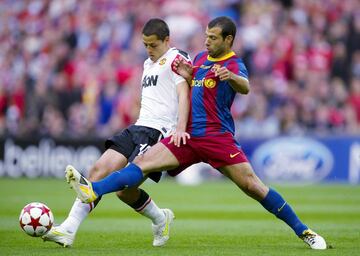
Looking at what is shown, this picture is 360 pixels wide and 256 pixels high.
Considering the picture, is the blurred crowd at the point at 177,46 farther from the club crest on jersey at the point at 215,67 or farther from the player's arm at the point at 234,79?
the player's arm at the point at 234,79

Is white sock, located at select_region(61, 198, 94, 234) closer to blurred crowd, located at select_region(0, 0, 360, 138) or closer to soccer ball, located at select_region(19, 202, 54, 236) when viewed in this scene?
soccer ball, located at select_region(19, 202, 54, 236)

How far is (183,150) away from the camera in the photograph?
9266 mm

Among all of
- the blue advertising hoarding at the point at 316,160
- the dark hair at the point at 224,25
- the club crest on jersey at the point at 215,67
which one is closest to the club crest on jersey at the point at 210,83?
the club crest on jersey at the point at 215,67

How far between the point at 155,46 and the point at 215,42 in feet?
2.72

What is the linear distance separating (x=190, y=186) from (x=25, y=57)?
24.0 feet

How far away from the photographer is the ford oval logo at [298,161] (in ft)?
68.5

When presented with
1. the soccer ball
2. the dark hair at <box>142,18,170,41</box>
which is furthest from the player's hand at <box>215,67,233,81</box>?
the soccer ball

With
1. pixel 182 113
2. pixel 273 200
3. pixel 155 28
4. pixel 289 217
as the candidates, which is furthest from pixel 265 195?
pixel 155 28

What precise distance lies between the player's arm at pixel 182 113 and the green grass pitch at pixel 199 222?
3.83 feet

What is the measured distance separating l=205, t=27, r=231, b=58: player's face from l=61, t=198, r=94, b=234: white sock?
2089 mm

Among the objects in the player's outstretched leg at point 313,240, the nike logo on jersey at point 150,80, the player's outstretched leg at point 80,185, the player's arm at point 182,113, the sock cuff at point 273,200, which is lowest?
the player's outstretched leg at point 313,240

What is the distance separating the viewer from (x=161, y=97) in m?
9.78

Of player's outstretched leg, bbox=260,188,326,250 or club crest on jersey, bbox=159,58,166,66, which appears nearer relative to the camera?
player's outstretched leg, bbox=260,188,326,250

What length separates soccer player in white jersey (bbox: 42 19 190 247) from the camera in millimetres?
9461
